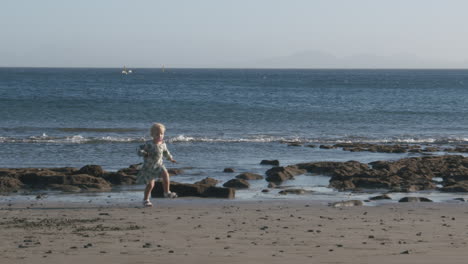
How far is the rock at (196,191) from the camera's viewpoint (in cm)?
1384

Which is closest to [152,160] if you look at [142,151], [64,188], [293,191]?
[142,151]

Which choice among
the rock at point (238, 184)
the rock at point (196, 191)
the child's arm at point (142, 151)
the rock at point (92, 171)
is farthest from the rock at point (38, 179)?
the child's arm at point (142, 151)

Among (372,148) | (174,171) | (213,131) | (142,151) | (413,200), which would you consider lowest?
(213,131)

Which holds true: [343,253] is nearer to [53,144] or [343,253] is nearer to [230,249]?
[230,249]

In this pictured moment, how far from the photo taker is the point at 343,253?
8.51 meters

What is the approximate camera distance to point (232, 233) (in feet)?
32.1

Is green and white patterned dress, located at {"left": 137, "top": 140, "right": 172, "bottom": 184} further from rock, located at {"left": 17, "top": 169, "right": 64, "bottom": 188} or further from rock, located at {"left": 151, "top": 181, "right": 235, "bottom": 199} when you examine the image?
rock, located at {"left": 17, "top": 169, "right": 64, "bottom": 188}

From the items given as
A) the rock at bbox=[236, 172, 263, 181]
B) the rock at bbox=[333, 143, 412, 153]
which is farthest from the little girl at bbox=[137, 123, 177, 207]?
the rock at bbox=[333, 143, 412, 153]

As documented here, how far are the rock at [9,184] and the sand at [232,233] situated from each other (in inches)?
92.1

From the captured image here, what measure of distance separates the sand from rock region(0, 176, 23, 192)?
7.68 ft

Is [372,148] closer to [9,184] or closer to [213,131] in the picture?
[213,131]

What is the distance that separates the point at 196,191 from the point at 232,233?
430cm

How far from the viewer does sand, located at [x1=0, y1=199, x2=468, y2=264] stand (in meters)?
8.30

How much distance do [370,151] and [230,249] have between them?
18623 mm
